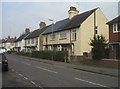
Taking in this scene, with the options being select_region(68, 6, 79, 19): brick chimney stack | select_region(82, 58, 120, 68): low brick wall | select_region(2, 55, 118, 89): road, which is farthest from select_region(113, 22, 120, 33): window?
select_region(68, 6, 79, 19): brick chimney stack

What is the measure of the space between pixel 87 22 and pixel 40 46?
2778cm

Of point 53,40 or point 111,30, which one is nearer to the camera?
point 111,30

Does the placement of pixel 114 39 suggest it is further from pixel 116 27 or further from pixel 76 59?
pixel 76 59

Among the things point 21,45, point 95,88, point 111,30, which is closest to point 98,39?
point 111,30

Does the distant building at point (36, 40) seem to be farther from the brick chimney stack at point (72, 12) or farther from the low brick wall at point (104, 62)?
the low brick wall at point (104, 62)

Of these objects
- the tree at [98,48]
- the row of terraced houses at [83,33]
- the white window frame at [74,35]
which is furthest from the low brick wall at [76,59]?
the tree at [98,48]

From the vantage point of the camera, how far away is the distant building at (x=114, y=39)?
32.4 meters

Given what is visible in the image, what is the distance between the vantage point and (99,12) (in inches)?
1861

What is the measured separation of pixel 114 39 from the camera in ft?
109

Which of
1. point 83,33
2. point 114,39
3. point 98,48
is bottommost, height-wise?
point 98,48

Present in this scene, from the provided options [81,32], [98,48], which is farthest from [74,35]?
[98,48]

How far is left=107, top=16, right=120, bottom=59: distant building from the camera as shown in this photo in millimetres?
32375

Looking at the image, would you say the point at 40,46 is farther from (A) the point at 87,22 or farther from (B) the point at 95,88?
(B) the point at 95,88

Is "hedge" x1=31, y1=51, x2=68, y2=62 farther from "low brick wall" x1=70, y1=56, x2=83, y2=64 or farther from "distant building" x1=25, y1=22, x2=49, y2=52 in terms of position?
"distant building" x1=25, y1=22, x2=49, y2=52
